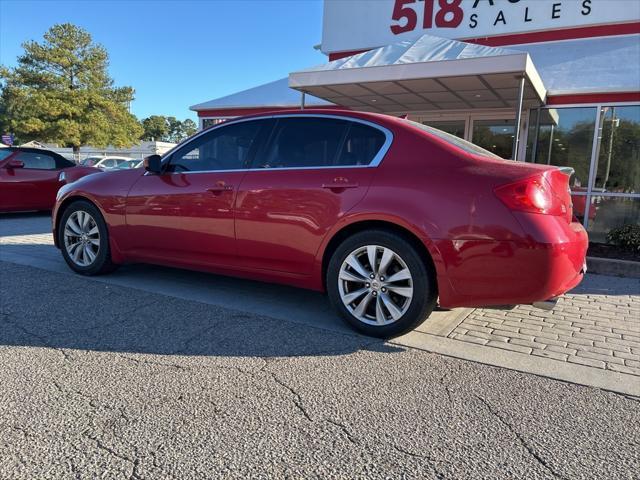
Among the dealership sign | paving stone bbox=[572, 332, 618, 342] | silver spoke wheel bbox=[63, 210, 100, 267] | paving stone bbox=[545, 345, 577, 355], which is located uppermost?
the dealership sign

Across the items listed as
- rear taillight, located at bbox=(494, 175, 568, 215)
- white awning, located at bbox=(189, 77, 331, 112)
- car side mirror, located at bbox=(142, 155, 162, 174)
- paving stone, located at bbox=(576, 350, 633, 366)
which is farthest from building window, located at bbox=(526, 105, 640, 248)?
car side mirror, located at bbox=(142, 155, 162, 174)

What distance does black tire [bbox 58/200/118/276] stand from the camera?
5.00 metres

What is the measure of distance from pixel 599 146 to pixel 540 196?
7.03 metres

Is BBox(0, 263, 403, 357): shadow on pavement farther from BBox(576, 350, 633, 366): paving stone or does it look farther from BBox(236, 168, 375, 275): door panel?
BBox(576, 350, 633, 366): paving stone

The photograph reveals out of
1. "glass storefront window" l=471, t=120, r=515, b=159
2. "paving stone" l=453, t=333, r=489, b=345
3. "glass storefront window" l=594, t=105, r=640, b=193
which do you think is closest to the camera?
"paving stone" l=453, t=333, r=489, b=345

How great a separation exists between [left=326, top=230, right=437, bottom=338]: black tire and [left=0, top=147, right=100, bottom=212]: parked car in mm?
7764

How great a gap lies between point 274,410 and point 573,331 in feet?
9.21

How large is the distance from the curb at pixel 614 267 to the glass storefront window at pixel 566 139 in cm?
324

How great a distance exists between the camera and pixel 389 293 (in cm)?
355

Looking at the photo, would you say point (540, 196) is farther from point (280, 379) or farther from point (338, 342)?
point (280, 379)

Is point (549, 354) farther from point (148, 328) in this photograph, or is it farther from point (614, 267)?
point (614, 267)

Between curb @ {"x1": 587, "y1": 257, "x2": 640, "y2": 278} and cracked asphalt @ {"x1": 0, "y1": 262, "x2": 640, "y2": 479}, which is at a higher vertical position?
curb @ {"x1": 587, "y1": 257, "x2": 640, "y2": 278}

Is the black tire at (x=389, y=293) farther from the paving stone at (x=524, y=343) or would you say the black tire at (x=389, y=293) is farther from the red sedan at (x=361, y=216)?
the paving stone at (x=524, y=343)

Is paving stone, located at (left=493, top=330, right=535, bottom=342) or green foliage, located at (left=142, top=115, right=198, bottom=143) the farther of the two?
green foliage, located at (left=142, top=115, right=198, bottom=143)
